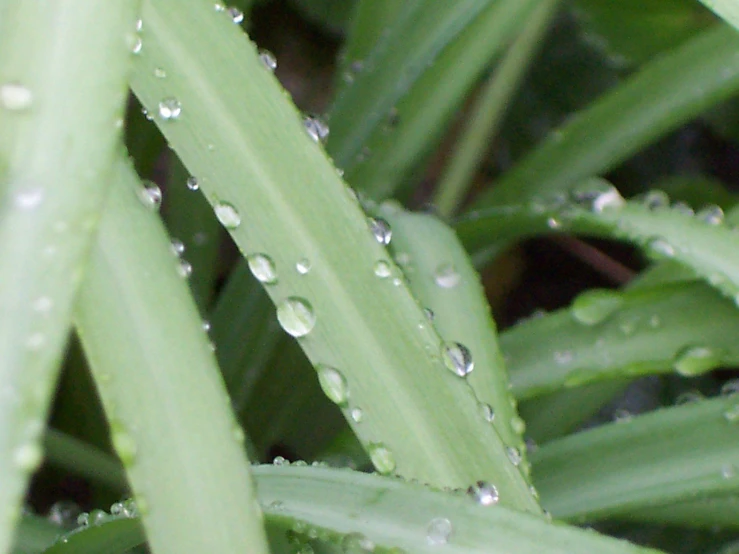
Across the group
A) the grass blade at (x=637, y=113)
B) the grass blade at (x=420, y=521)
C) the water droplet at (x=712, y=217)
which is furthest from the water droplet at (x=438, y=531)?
the grass blade at (x=637, y=113)

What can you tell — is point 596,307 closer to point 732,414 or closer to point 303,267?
point 732,414

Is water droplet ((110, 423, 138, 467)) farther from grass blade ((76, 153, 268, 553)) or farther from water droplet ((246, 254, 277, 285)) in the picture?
water droplet ((246, 254, 277, 285))

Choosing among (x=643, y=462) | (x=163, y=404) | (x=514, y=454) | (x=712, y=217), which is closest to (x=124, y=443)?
(x=163, y=404)

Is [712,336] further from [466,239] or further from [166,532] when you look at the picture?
[166,532]

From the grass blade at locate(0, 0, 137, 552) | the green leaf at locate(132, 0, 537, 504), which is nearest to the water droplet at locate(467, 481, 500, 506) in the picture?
the green leaf at locate(132, 0, 537, 504)

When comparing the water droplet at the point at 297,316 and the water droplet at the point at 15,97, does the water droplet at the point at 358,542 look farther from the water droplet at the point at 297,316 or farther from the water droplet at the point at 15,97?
the water droplet at the point at 15,97

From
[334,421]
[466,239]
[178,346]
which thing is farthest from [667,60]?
[178,346]
